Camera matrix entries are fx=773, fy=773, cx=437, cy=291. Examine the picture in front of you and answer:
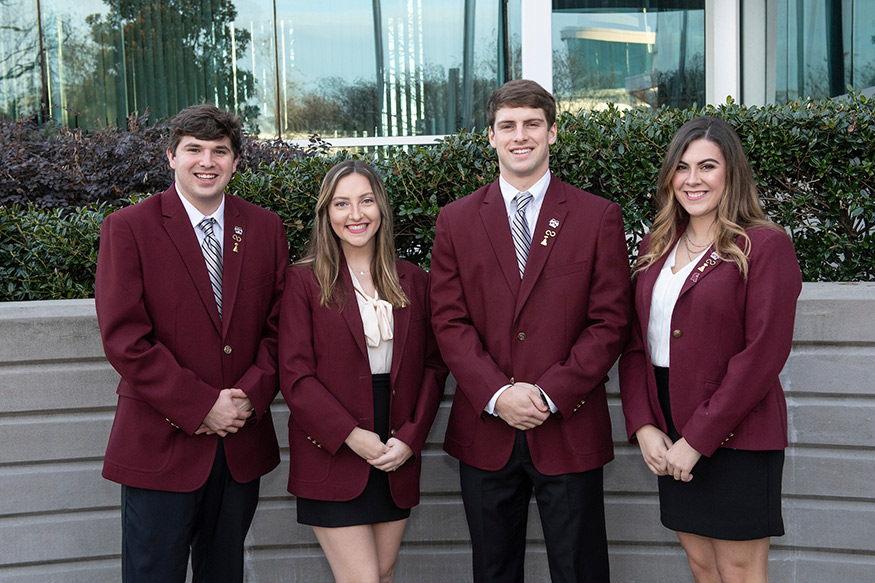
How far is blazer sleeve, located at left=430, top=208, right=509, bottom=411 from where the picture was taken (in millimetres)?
2889

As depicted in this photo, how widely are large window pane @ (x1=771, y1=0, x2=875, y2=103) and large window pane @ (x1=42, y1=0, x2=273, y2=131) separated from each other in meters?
5.99

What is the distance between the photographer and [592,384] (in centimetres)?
288

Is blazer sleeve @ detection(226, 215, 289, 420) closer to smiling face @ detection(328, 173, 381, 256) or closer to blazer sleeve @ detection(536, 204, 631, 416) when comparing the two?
smiling face @ detection(328, 173, 381, 256)

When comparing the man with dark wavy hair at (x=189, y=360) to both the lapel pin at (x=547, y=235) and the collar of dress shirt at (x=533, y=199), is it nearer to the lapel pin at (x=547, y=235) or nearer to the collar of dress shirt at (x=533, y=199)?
the collar of dress shirt at (x=533, y=199)

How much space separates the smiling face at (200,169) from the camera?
2.96 meters

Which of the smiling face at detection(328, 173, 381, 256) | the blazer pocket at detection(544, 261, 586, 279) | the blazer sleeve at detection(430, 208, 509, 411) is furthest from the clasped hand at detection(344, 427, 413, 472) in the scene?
the blazer pocket at detection(544, 261, 586, 279)

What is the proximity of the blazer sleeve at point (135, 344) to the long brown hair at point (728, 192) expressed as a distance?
182cm

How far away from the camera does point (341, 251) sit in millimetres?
3150

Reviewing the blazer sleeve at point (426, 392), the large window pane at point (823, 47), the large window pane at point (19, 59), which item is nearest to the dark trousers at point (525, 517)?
the blazer sleeve at point (426, 392)

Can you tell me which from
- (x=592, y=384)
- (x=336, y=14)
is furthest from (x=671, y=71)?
(x=592, y=384)

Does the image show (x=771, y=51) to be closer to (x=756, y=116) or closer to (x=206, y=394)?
(x=756, y=116)

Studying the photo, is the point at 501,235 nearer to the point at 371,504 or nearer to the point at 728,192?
the point at 728,192

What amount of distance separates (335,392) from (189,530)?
0.76 m

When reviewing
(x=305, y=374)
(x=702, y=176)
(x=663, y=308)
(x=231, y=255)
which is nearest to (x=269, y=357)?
(x=305, y=374)
